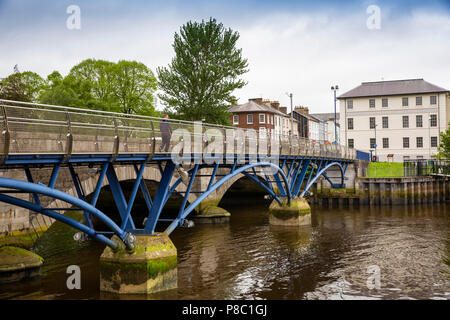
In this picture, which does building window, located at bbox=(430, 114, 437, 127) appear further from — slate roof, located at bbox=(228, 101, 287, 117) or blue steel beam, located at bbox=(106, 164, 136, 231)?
blue steel beam, located at bbox=(106, 164, 136, 231)

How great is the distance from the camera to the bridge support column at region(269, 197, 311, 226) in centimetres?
3347

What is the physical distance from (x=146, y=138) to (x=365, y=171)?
41889 millimetres

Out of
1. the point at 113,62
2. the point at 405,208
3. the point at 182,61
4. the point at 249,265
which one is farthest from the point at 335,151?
the point at 113,62

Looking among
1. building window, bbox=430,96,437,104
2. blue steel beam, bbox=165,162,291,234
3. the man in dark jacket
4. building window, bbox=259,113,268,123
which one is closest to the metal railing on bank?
building window, bbox=430,96,437,104

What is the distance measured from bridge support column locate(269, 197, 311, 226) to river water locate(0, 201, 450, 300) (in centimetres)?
70

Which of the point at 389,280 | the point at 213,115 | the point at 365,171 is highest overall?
the point at 213,115

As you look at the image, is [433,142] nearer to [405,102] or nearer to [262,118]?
[405,102]

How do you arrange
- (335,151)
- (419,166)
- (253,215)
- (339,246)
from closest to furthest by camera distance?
(339,246) < (253,215) < (335,151) < (419,166)

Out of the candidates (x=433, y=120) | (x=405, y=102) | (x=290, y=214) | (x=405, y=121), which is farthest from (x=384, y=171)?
(x=290, y=214)

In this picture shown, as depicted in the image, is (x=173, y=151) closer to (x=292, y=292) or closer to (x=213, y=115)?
(x=292, y=292)

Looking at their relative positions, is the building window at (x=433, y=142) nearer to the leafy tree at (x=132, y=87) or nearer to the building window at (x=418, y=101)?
the building window at (x=418, y=101)

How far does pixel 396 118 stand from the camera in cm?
7544

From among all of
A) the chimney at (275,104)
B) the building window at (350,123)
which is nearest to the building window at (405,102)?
the building window at (350,123)

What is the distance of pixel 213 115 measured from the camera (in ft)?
168
